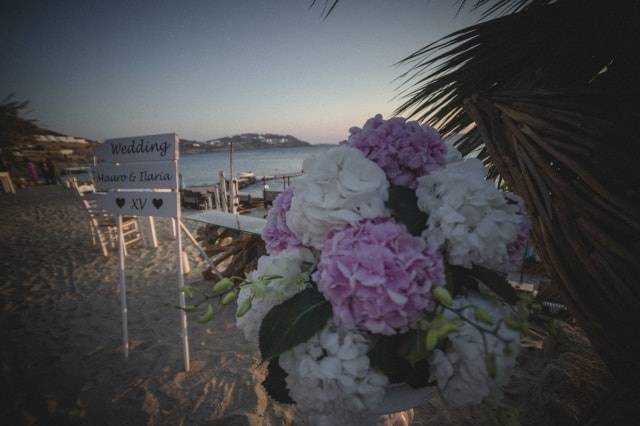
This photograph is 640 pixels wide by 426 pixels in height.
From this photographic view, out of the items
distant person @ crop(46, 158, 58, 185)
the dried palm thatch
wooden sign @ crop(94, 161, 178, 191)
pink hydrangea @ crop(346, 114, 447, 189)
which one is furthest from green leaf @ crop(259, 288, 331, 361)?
distant person @ crop(46, 158, 58, 185)

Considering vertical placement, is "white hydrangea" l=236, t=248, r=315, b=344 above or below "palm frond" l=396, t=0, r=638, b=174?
below

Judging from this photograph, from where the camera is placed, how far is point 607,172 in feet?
1.48

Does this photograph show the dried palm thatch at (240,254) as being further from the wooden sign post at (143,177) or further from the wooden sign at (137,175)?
the wooden sign at (137,175)

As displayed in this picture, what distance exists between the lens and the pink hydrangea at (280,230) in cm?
65

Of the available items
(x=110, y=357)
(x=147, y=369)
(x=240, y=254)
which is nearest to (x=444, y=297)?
(x=147, y=369)

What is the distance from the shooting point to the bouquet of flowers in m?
0.43

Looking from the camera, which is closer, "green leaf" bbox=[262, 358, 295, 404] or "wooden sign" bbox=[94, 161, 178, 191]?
"green leaf" bbox=[262, 358, 295, 404]

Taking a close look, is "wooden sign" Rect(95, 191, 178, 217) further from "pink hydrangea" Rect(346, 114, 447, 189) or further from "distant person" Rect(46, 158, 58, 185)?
"distant person" Rect(46, 158, 58, 185)

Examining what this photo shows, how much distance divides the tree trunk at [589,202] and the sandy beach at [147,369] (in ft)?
0.75

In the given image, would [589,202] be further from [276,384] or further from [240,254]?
[240,254]

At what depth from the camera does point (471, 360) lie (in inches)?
17.2

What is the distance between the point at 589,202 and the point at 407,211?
32cm

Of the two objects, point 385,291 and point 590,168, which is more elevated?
point 590,168

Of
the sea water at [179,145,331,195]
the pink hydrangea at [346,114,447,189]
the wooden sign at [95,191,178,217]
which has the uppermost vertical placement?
the pink hydrangea at [346,114,447,189]
